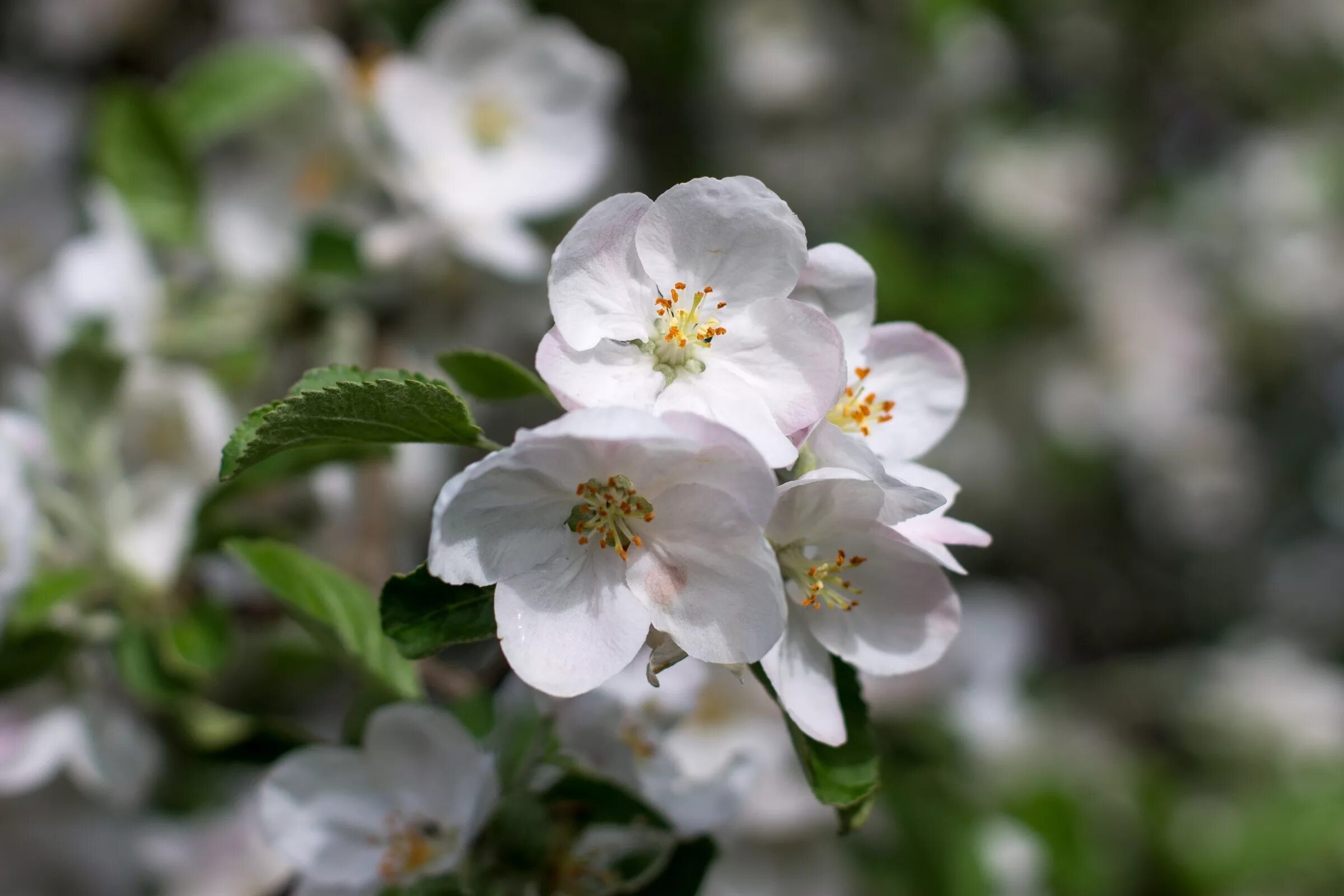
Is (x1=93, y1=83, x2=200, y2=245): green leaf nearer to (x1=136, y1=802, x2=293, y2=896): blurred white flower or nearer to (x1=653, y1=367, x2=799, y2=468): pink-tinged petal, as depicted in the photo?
(x1=136, y1=802, x2=293, y2=896): blurred white flower

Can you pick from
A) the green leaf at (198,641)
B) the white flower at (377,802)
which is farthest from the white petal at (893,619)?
the green leaf at (198,641)

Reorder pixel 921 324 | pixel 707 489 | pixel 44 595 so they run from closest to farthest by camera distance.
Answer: pixel 707 489
pixel 44 595
pixel 921 324

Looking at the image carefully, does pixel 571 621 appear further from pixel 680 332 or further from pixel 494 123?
pixel 494 123

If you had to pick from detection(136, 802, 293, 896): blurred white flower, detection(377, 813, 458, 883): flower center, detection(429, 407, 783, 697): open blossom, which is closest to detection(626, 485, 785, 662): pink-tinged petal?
detection(429, 407, 783, 697): open blossom

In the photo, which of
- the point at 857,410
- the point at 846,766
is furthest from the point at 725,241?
the point at 846,766

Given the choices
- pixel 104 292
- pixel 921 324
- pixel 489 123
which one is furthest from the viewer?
pixel 921 324

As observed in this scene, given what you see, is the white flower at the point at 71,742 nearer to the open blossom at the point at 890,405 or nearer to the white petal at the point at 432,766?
the white petal at the point at 432,766

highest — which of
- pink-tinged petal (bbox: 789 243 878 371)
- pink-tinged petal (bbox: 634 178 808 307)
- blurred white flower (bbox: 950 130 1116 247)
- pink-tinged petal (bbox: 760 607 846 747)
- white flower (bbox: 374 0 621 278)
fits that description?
blurred white flower (bbox: 950 130 1116 247)
